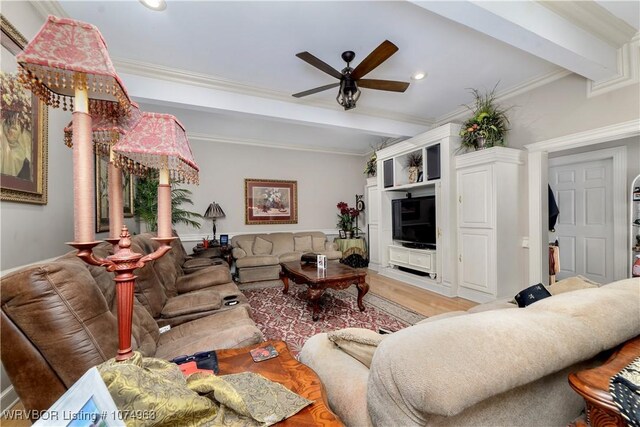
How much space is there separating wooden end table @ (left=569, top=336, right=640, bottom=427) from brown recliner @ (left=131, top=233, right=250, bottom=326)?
1.86 metres

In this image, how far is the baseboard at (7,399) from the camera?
1424 millimetres

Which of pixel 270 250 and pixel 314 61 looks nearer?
pixel 314 61

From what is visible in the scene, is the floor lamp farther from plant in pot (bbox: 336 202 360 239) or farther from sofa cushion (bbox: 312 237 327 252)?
plant in pot (bbox: 336 202 360 239)

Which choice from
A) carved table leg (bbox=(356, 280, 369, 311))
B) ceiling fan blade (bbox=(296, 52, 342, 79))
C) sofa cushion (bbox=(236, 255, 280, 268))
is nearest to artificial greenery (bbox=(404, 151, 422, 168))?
carved table leg (bbox=(356, 280, 369, 311))

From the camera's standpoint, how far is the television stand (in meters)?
3.94

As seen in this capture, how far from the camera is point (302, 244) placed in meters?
5.31

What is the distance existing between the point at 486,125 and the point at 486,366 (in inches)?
137

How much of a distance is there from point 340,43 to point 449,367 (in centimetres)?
264

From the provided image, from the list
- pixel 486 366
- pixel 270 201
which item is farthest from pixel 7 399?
pixel 270 201

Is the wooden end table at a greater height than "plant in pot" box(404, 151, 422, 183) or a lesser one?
lesser

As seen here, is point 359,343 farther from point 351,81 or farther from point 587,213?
point 587,213

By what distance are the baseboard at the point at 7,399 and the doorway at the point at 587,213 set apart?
20.2 ft

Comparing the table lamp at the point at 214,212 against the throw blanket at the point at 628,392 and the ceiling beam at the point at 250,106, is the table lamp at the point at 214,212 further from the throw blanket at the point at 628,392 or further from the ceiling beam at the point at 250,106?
the throw blanket at the point at 628,392

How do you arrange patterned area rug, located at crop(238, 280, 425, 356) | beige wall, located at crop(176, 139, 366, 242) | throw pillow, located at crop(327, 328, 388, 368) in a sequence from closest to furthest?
1. throw pillow, located at crop(327, 328, 388, 368)
2. patterned area rug, located at crop(238, 280, 425, 356)
3. beige wall, located at crop(176, 139, 366, 242)
